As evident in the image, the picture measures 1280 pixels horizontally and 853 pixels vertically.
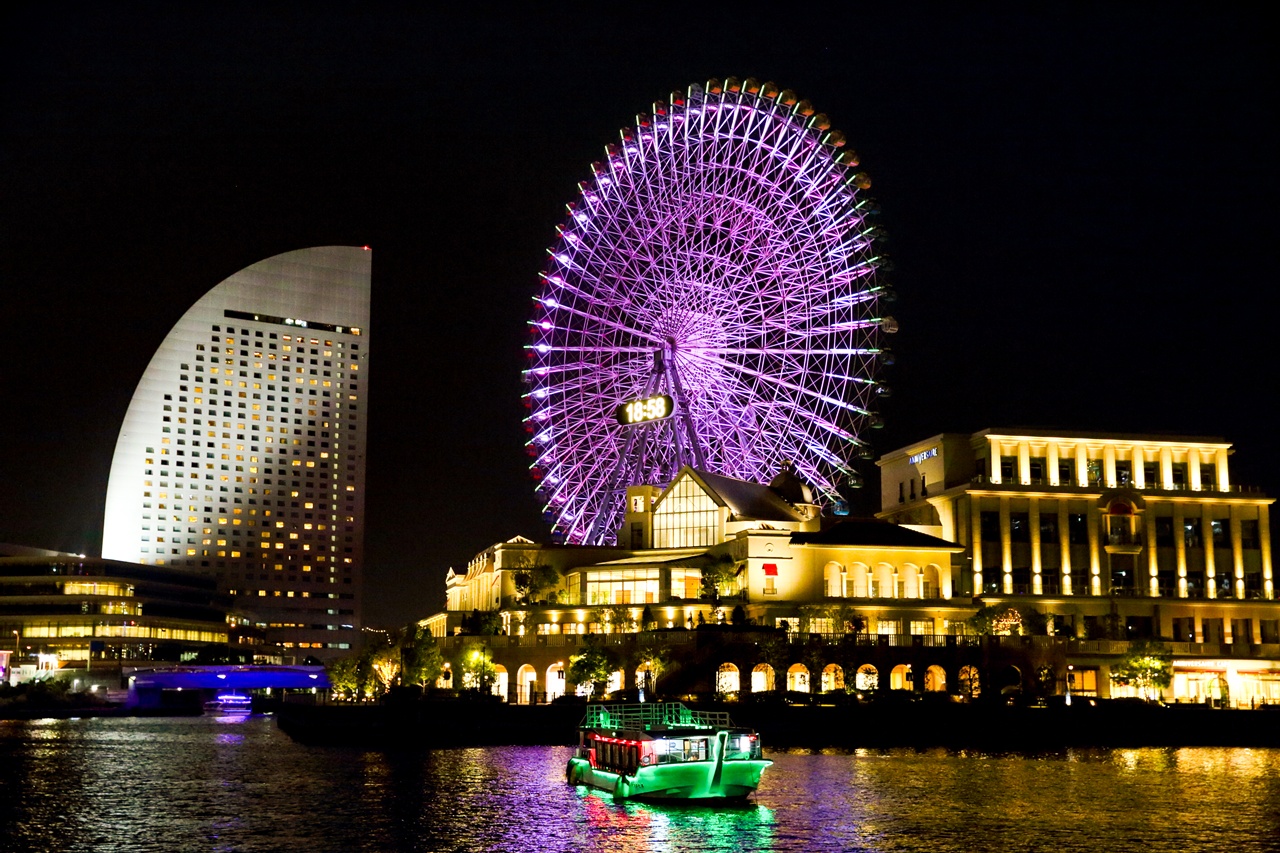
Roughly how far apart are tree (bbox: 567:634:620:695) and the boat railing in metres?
36.7

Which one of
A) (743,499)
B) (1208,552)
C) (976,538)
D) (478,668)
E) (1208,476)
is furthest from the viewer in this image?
(1208,476)

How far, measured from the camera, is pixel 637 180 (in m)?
123

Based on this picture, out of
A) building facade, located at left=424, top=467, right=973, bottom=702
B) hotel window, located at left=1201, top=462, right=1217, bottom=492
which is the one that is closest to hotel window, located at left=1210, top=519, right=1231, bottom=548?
hotel window, located at left=1201, top=462, right=1217, bottom=492

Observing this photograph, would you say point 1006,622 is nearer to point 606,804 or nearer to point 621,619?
point 621,619

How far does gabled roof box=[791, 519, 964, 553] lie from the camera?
13468 cm

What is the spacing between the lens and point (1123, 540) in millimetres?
146625

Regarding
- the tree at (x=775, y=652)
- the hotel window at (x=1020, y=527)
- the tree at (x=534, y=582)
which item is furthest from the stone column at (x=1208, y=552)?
the tree at (x=534, y=582)

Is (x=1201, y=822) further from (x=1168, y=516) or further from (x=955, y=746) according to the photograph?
(x=1168, y=516)

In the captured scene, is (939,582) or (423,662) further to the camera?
(939,582)

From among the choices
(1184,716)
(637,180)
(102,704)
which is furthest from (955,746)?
(102,704)

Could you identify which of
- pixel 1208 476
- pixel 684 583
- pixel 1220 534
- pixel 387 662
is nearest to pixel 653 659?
pixel 684 583

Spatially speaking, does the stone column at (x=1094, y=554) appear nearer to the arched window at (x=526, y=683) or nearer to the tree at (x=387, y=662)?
the arched window at (x=526, y=683)

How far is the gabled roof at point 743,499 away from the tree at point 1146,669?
31.3m

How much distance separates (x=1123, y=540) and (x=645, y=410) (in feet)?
172
